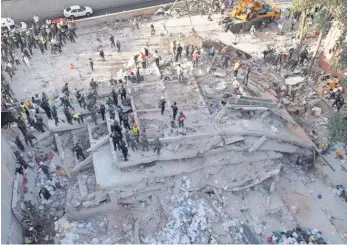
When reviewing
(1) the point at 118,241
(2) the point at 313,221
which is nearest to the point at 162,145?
(1) the point at 118,241

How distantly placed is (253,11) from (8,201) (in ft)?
61.0

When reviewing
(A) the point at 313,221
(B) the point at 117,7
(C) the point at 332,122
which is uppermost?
(B) the point at 117,7

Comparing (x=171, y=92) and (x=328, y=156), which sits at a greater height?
(x=171, y=92)

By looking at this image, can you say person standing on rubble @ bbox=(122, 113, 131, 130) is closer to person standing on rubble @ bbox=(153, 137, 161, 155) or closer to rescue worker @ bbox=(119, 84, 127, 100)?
person standing on rubble @ bbox=(153, 137, 161, 155)

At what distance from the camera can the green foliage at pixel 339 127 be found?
13000 mm

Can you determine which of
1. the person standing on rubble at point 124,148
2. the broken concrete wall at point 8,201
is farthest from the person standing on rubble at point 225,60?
the broken concrete wall at point 8,201

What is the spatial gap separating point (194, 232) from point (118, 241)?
2814 millimetres

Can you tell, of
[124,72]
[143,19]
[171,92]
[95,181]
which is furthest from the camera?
[143,19]

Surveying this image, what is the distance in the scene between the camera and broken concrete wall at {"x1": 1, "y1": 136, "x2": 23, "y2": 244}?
12.0 m

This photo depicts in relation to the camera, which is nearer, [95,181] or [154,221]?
[154,221]

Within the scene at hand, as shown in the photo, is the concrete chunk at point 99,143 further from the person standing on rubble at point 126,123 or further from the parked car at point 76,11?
the parked car at point 76,11

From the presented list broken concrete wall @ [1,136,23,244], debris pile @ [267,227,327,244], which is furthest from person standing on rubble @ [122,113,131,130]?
debris pile @ [267,227,327,244]

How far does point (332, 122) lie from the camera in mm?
13406

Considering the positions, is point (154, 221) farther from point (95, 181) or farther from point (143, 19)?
point (143, 19)
